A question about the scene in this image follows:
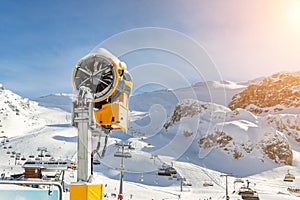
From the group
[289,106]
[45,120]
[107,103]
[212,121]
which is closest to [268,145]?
[212,121]

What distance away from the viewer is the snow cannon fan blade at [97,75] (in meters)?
5.14

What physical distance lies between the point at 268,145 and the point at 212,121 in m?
15.6

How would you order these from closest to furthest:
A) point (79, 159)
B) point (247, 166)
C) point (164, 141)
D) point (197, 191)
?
point (79, 159) → point (197, 191) → point (247, 166) → point (164, 141)

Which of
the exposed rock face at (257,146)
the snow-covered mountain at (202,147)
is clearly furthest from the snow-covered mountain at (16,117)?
the exposed rock face at (257,146)

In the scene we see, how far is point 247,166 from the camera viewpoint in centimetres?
7081

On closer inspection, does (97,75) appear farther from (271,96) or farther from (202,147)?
(271,96)

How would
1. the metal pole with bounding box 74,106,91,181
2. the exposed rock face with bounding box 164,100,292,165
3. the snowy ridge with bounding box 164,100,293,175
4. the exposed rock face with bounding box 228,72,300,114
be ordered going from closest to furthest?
the metal pole with bounding box 74,106,91,181 → the snowy ridge with bounding box 164,100,293,175 → the exposed rock face with bounding box 164,100,292,165 → the exposed rock face with bounding box 228,72,300,114

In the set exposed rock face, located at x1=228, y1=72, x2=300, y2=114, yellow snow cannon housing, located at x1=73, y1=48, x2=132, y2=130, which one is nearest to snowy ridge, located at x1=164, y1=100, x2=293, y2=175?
exposed rock face, located at x1=228, y1=72, x2=300, y2=114

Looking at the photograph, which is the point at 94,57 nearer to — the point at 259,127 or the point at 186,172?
the point at 186,172

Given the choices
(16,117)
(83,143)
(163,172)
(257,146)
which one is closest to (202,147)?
(257,146)

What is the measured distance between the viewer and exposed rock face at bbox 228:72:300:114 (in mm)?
128375

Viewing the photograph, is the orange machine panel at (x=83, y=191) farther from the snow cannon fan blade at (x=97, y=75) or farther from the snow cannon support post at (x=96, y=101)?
the snow cannon fan blade at (x=97, y=75)

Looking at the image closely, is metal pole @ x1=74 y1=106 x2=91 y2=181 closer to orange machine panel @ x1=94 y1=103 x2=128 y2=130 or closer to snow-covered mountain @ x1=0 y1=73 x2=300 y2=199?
orange machine panel @ x1=94 y1=103 x2=128 y2=130

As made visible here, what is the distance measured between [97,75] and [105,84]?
0.63ft
